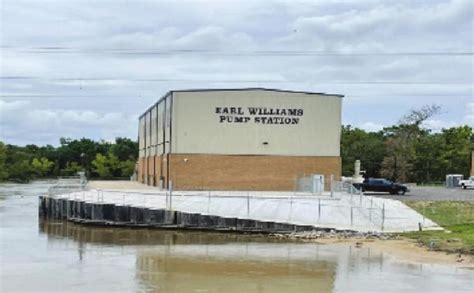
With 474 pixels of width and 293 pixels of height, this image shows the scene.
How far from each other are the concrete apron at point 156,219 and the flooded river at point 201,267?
1627mm

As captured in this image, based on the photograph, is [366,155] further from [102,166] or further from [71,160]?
[71,160]

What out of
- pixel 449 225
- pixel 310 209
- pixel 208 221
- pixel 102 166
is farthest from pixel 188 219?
pixel 102 166

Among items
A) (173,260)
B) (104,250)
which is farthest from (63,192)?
(173,260)

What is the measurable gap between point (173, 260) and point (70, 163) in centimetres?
13546

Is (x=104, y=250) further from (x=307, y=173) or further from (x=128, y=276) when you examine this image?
(x=307, y=173)

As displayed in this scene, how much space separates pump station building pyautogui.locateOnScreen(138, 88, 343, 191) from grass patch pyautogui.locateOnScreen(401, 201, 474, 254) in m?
13.3

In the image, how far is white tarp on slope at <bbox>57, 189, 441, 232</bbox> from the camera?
41.2 m

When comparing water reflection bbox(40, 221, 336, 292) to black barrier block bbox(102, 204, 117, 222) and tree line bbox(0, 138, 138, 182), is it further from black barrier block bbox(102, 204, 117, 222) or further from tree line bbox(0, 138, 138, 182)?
tree line bbox(0, 138, 138, 182)

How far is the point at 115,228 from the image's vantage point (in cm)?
4444

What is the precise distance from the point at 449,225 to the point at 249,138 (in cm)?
2347

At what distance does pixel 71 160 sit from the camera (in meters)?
162

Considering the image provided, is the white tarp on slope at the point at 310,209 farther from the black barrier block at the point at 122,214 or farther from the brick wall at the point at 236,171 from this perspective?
the brick wall at the point at 236,171

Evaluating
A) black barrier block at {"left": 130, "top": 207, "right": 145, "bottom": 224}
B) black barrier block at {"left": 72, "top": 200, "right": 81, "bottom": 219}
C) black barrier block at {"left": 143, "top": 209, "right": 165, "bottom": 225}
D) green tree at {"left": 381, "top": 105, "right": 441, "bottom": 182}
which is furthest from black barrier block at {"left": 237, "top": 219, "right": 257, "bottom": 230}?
green tree at {"left": 381, "top": 105, "right": 441, "bottom": 182}

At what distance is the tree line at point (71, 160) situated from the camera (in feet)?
460
